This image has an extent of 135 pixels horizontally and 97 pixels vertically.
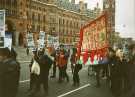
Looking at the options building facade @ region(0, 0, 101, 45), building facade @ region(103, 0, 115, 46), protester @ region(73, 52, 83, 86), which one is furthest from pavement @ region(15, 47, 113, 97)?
building facade @ region(103, 0, 115, 46)

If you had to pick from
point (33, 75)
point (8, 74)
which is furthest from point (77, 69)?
point (8, 74)

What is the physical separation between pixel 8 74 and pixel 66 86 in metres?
0.85

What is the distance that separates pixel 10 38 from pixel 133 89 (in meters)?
1.39

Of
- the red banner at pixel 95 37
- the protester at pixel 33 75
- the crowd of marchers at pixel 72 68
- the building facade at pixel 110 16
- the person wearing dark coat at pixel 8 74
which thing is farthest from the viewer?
the building facade at pixel 110 16

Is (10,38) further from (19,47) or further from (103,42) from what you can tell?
(103,42)

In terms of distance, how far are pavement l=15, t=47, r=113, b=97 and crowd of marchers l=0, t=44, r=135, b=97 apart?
0.04 metres

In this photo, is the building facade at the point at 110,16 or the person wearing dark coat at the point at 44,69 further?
the building facade at the point at 110,16

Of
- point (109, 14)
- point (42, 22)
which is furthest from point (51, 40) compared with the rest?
point (109, 14)

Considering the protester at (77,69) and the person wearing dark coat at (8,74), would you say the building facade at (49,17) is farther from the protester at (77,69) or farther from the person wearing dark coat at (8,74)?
the person wearing dark coat at (8,74)

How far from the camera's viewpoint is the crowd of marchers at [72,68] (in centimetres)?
516

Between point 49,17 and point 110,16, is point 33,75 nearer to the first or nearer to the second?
point 49,17

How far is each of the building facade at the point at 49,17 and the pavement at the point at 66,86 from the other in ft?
0.64

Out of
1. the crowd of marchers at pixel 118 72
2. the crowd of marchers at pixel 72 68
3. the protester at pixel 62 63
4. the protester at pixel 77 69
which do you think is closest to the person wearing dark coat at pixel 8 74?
the crowd of marchers at pixel 72 68

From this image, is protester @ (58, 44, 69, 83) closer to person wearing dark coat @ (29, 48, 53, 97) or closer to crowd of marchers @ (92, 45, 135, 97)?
person wearing dark coat @ (29, 48, 53, 97)
